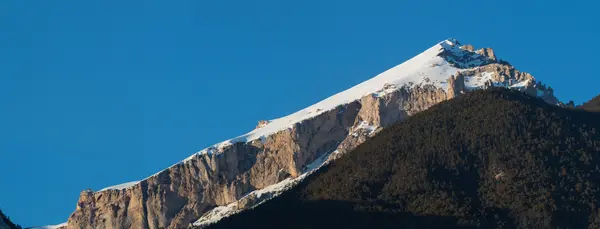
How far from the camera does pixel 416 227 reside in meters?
194

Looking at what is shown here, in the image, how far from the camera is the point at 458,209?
198625mm

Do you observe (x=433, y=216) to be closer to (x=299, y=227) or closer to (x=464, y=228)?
(x=464, y=228)

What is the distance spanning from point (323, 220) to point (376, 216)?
287 inches

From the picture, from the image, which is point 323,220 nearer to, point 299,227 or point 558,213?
point 299,227

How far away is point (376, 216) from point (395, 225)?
4434mm

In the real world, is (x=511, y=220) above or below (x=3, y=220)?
above

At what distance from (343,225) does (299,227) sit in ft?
21.2

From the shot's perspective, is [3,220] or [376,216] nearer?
[3,220]

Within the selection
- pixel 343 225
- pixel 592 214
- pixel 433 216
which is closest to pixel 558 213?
pixel 592 214

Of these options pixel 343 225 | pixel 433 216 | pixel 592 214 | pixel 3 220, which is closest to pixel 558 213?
pixel 592 214

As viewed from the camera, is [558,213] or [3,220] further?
[558,213]

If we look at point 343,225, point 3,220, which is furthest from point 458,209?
point 3,220

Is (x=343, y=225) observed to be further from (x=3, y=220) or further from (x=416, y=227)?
(x=3, y=220)

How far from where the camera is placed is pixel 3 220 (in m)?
119
